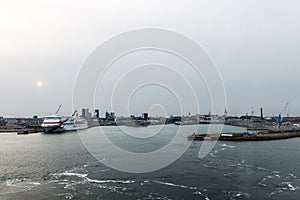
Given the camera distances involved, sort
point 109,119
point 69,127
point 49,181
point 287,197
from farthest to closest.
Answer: point 109,119, point 69,127, point 49,181, point 287,197

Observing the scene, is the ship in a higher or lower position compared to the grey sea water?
higher

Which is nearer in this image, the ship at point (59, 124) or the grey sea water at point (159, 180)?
the grey sea water at point (159, 180)

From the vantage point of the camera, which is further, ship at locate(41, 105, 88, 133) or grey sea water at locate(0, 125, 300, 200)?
ship at locate(41, 105, 88, 133)

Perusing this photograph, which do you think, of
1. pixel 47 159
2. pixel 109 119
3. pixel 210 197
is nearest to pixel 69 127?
pixel 47 159

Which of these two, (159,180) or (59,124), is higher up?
(59,124)

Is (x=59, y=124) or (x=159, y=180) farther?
(x=59, y=124)

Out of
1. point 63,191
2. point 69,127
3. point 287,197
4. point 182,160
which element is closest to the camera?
point 287,197

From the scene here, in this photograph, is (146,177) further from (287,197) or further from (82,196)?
(287,197)

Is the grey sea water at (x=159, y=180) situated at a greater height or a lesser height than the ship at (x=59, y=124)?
lesser

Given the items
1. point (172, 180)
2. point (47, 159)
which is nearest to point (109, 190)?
point (172, 180)

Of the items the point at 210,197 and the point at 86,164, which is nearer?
the point at 210,197
